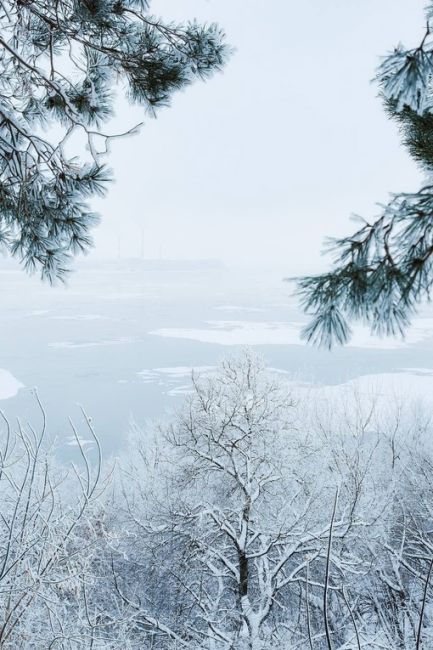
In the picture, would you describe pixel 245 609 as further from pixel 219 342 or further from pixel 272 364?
pixel 219 342

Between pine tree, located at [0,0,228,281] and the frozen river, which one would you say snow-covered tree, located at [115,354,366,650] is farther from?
pine tree, located at [0,0,228,281]

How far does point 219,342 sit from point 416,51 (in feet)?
135

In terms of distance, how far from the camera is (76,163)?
2.96m

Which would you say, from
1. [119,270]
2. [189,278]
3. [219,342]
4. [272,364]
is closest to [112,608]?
[272,364]

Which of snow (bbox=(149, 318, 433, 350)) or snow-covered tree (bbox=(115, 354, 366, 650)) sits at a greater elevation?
snow (bbox=(149, 318, 433, 350))

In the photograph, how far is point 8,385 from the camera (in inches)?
1160

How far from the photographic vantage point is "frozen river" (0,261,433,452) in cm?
2683

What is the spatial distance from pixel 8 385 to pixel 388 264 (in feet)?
103

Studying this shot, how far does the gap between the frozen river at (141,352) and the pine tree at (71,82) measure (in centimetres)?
469

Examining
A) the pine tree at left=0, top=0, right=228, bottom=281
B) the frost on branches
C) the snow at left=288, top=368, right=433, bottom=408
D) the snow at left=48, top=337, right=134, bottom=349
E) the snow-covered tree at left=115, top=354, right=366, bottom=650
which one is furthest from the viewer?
the snow at left=48, top=337, right=134, bottom=349

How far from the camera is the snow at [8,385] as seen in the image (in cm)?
2742

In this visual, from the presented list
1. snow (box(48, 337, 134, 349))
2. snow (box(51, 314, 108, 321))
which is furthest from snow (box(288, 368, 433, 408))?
snow (box(51, 314, 108, 321))

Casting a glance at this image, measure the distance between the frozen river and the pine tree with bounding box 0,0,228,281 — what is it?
15.4 feet

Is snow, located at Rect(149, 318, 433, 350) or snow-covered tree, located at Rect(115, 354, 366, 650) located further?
snow, located at Rect(149, 318, 433, 350)
